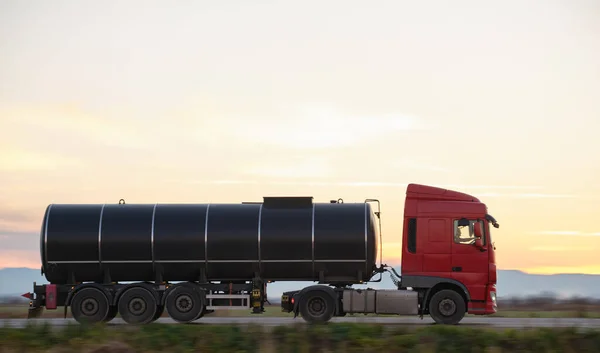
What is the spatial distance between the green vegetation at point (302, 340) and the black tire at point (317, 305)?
7761 mm

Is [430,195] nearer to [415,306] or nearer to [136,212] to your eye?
[415,306]

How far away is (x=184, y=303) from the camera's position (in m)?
28.2

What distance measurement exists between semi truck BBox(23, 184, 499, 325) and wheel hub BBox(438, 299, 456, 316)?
0.11 ft

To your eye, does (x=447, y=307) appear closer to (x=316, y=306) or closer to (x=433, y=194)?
(x=433, y=194)

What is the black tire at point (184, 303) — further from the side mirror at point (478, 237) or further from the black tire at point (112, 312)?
the side mirror at point (478, 237)

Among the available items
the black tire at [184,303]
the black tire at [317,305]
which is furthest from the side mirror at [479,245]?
the black tire at [184,303]

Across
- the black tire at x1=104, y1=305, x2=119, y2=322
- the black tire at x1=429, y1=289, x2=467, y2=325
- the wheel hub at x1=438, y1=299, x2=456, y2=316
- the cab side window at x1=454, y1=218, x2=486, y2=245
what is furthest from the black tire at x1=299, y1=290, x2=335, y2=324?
the black tire at x1=104, y1=305, x2=119, y2=322

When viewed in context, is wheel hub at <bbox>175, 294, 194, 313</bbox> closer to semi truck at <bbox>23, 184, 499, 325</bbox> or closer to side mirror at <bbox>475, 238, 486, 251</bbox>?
semi truck at <bbox>23, 184, 499, 325</bbox>

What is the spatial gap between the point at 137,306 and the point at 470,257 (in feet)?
36.8

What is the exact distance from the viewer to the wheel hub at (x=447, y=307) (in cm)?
2772

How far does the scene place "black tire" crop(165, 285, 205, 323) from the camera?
2814cm

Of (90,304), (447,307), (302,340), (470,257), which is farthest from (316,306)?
(302,340)

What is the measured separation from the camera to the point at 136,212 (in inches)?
1133

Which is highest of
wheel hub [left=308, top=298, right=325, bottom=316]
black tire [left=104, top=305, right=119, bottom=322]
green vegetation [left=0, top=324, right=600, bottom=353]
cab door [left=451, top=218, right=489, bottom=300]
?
cab door [left=451, top=218, right=489, bottom=300]
